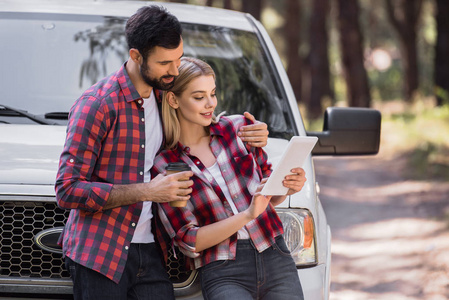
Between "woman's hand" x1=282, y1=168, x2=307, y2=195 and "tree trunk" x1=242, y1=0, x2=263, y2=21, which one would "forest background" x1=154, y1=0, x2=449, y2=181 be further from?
"woman's hand" x1=282, y1=168, x2=307, y2=195

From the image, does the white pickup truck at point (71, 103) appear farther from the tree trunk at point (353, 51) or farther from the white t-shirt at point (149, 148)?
the tree trunk at point (353, 51)

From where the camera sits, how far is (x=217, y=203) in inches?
124

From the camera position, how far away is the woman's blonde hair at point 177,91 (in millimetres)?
3176

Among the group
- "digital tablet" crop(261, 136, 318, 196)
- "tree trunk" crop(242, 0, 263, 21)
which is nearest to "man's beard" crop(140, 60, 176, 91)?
"digital tablet" crop(261, 136, 318, 196)

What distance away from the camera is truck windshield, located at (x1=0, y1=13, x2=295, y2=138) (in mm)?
4219

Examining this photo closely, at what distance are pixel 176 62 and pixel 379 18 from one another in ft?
129

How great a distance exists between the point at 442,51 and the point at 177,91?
16654 millimetres

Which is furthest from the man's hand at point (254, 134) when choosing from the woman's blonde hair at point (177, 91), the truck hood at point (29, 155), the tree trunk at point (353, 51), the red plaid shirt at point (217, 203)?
the tree trunk at point (353, 51)

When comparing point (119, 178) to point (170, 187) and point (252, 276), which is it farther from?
point (252, 276)

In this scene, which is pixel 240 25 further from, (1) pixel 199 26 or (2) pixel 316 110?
(2) pixel 316 110

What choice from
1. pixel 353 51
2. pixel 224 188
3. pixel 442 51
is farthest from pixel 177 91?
pixel 353 51

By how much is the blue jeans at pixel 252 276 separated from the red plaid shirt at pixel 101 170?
0.39 metres

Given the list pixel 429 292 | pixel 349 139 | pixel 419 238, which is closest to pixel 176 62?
pixel 349 139

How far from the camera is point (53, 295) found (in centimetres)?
335
